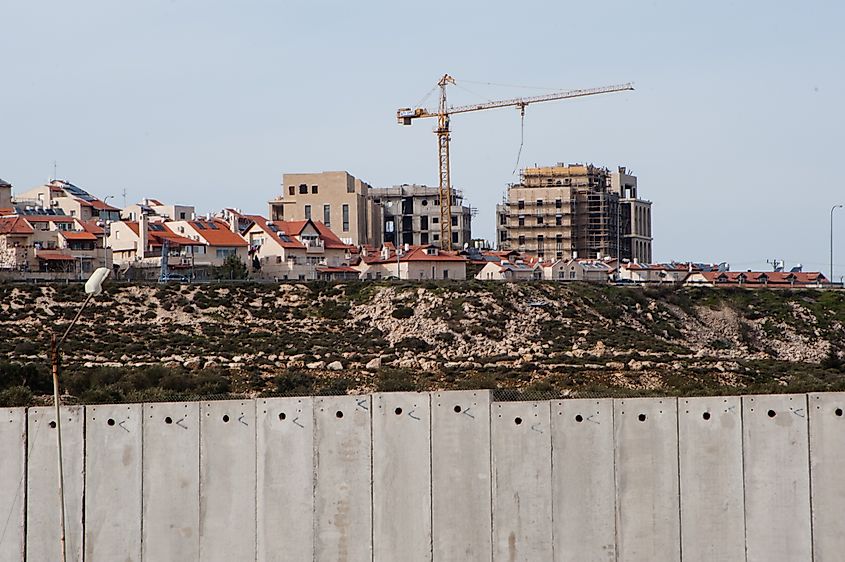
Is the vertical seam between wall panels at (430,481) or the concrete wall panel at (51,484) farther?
the concrete wall panel at (51,484)

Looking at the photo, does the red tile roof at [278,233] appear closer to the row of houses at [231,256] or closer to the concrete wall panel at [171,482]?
the row of houses at [231,256]

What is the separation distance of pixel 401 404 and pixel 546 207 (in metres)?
122

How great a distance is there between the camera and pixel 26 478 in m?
23.5

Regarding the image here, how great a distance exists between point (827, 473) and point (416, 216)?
125429 millimetres

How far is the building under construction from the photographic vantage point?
14362 centimetres

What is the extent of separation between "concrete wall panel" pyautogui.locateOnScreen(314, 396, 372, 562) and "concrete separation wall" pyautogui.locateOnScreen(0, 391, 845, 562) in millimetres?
23

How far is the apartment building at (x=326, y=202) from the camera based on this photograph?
135750 millimetres

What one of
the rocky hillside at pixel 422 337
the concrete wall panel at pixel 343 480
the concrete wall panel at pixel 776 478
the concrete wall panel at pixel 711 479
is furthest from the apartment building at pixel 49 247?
the concrete wall panel at pixel 776 478

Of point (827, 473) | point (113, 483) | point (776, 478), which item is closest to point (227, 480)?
point (113, 483)

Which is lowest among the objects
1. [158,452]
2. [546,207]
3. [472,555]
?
[472,555]

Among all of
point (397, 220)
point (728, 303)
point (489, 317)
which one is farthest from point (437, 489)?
point (397, 220)

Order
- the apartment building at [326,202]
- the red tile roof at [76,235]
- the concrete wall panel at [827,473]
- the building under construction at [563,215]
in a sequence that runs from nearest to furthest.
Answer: the concrete wall panel at [827,473], the red tile roof at [76,235], the apartment building at [326,202], the building under construction at [563,215]

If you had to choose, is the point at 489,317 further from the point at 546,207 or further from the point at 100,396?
the point at 546,207

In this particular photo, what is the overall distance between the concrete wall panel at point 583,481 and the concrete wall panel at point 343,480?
300 centimetres
